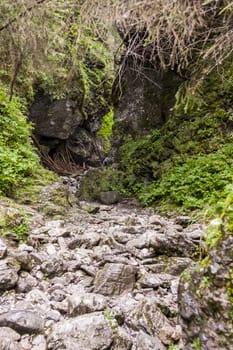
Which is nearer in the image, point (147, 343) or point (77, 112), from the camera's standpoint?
point (147, 343)

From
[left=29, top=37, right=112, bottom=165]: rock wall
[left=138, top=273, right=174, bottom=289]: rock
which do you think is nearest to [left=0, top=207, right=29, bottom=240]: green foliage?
[left=138, top=273, right=174, bottom=289]: rock

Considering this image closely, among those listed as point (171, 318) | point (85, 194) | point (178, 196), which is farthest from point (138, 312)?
point (85, 194)

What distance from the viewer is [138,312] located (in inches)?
84.7

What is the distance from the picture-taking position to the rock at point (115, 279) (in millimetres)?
2463

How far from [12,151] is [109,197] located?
2764mm

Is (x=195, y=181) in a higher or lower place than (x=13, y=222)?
lower

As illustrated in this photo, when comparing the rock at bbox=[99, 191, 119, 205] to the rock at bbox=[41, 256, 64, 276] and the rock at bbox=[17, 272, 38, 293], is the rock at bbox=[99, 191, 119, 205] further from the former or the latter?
the rock at bbox=[17, 272, 38, 293]

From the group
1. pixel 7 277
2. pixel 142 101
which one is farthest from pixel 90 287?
pixel 142 101

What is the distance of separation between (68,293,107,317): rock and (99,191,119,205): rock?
4817mm

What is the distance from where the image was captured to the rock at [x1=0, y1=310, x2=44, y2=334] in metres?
1.96

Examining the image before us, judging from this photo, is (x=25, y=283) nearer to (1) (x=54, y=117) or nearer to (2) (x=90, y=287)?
(2) (x=90, y=287)

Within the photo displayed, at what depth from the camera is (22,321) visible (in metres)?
1.99

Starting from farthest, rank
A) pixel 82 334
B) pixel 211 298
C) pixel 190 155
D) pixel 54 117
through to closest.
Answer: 1. pixel 54 117
2. pixel 190 155
3. pixel 82 334
4. pixel 211 298

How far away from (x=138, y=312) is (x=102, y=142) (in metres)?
13.7
